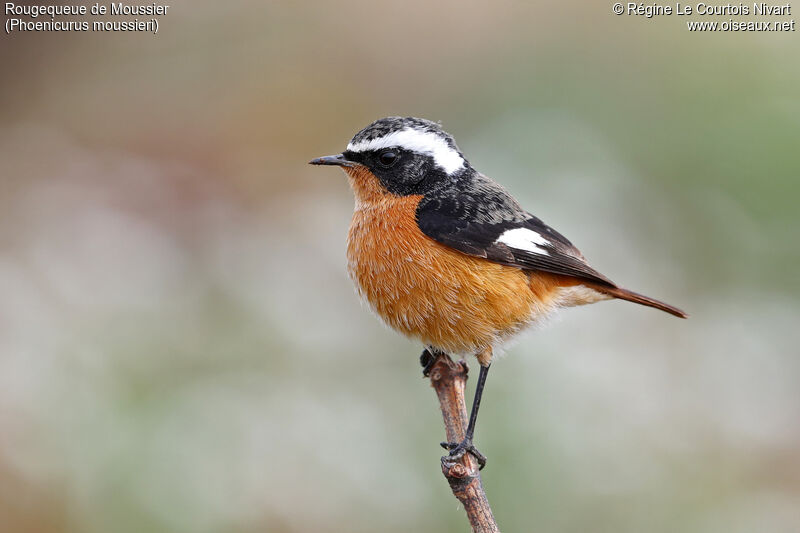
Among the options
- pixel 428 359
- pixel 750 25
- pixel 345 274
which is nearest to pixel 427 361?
pixel 428 359

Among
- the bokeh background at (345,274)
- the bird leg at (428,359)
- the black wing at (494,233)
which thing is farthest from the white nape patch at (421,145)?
the bokeh background at (345,274)

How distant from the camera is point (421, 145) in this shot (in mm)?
4195

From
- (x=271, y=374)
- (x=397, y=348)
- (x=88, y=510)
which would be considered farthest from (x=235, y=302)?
(x=88, y=510)

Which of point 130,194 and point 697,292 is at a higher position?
point 130,194

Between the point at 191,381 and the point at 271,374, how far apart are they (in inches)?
20.9

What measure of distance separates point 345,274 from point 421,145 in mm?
2415

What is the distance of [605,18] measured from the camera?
27.0 ft

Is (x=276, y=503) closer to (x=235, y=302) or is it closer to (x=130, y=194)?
(x=235, y=302)

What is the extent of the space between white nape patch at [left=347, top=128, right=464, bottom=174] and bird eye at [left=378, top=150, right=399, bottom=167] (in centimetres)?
4

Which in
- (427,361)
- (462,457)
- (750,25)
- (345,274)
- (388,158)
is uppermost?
(750,25)

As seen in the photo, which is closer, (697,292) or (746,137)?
(697,292)

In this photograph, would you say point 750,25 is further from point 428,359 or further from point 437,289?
point 437,289

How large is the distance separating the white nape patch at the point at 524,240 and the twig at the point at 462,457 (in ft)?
2.16

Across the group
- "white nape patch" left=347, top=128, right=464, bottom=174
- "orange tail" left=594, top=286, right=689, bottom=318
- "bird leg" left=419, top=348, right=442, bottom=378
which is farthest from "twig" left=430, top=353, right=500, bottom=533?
"white nape patch" left=347, top=128, right=464, bottom=174
